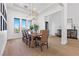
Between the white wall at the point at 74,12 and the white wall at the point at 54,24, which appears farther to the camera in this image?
the white wall at the point at 54,24

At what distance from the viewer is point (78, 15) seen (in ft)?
28.7

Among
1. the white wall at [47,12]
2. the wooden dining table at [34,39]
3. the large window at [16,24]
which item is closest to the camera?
the wooden dining table at [34,39]

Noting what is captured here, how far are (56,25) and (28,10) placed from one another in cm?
514

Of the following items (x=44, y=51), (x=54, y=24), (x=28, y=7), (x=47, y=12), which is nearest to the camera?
(x=44, y=51)

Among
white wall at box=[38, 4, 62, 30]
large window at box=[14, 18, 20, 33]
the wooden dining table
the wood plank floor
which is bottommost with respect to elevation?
the wood plank floor

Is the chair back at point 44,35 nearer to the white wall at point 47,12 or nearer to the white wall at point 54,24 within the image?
the white wall at point 47,12

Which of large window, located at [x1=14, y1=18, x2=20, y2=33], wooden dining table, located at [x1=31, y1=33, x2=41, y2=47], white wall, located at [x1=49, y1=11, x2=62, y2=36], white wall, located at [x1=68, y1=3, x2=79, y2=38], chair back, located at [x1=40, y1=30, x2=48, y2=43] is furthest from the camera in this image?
white wall, located at [x1=49, y1=11, x2=62, y2=36]

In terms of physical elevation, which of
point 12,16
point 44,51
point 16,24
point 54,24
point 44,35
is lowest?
point 44,51

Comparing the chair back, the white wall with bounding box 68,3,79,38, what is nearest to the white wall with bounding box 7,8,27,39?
the chair back

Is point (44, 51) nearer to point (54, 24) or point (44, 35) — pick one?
point (44, 35)

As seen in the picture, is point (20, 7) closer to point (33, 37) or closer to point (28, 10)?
point (28, 10)

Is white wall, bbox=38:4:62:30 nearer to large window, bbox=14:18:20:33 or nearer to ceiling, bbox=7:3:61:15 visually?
ceiling, bbox=7:3:61:15

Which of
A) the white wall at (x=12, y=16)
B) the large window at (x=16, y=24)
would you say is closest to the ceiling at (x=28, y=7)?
the white wall at (x=12, y=16)

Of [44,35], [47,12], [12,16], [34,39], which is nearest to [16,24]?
[12,16]
